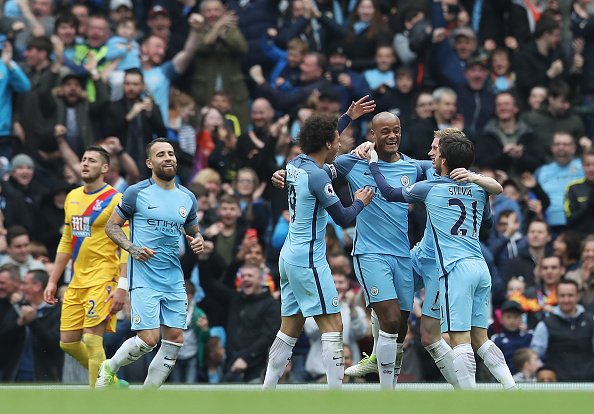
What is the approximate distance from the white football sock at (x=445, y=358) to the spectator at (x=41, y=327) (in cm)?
553

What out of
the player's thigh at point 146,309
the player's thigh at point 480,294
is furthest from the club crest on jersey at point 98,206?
the player's thigh at point 480,294

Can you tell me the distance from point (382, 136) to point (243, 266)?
13.9 ft

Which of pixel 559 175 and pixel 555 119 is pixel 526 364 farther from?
pixel 555 119

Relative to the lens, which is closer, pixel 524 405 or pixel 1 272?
pixel 524 405

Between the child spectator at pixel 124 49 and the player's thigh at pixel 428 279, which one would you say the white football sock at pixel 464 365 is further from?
the child spectator at pixel 124 49

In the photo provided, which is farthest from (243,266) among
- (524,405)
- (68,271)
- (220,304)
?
(524,405)

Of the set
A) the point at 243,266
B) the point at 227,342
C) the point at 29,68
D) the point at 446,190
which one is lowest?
the point at 227,342

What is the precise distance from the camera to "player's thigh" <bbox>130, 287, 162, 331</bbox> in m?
10.8

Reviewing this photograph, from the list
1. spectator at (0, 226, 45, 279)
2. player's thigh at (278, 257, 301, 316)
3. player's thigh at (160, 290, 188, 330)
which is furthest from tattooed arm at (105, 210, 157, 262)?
spectator at (0, 226, 45, 279)

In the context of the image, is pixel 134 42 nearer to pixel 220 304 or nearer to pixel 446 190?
pixel 220 304

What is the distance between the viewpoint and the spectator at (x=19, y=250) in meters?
14.9

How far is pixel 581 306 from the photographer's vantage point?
14.1 meters

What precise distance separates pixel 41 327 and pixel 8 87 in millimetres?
4067

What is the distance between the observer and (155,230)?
10.9m
